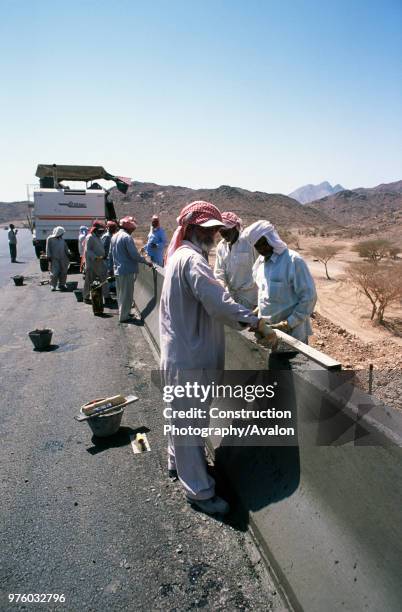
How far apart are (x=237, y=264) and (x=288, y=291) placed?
1848 millimetres

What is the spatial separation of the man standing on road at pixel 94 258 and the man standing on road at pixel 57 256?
2.38m

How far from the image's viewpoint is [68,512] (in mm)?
3523

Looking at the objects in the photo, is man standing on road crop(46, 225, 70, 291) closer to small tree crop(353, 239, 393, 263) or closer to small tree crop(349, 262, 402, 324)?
small tree crop(349, 262, 402, 324)

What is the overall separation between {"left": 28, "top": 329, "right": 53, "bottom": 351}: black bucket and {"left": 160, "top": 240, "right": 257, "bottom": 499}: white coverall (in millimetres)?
4862

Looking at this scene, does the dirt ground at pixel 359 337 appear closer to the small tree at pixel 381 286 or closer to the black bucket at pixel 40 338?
the small tree at pixel 381 286

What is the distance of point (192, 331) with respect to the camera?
3377 mm

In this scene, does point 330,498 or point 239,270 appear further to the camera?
point 239,270

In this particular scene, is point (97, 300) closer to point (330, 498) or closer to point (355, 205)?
point (330, 498)

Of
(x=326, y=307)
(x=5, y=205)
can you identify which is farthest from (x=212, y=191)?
(x=5, y=205)

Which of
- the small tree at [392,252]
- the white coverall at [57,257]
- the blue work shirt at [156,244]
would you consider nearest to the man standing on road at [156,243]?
the blue work shirt at [156,244]

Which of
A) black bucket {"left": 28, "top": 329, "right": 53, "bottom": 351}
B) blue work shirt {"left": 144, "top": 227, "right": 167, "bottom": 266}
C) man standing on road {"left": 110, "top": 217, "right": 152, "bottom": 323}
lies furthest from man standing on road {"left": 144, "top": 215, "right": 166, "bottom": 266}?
black bucket {"left": 28, "top": 329, "right": 53, "bottom": 351}

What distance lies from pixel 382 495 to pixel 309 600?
2.44 feet

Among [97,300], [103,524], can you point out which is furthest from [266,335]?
[97,300]

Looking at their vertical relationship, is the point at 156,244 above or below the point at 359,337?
above
